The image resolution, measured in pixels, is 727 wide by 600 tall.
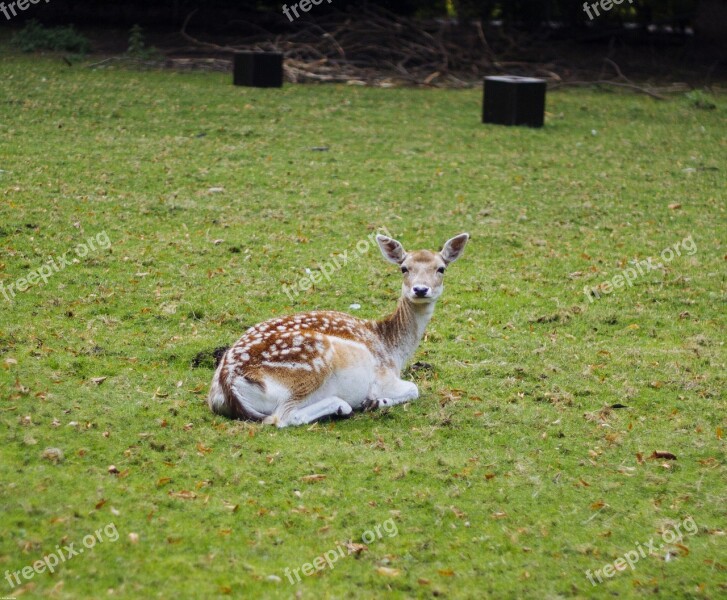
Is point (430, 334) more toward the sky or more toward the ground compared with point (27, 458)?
more toward the ground

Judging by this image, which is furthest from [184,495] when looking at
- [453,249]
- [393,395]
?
[453,249]

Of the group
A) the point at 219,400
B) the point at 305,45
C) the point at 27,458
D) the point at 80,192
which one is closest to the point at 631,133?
the point at 305,45

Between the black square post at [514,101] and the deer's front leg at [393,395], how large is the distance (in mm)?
11937

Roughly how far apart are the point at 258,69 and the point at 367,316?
11.7 metres

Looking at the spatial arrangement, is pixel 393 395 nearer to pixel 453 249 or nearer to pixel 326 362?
pixel 326 362

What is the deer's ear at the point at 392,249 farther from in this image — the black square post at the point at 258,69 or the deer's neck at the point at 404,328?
the black square post at the point at 258,69

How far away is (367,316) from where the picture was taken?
10.5 metres

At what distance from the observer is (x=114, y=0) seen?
26.6m

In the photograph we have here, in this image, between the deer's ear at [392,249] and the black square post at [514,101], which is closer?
the deer's ear at [392,249]

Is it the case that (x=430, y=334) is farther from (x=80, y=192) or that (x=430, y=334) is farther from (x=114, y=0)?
(x=114, y=0)

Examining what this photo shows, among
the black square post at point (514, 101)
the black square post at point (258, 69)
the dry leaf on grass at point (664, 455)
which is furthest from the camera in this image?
the black square post at point (258, 69)

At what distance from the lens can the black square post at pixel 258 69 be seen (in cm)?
2084

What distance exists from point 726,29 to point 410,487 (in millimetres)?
23753

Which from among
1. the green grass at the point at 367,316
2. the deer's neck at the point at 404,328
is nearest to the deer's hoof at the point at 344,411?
the green grass at the point at 367,316
